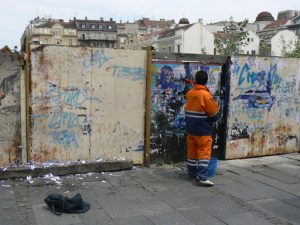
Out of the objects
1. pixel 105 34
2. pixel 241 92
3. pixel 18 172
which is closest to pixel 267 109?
pixel 241 92

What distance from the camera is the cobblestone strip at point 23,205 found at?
4938 mm

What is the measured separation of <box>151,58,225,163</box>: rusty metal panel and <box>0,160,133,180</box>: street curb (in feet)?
2.67

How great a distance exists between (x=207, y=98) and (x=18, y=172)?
127 inches

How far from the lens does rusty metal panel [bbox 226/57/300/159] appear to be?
832 cm

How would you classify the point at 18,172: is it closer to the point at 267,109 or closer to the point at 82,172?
the point at 82,172

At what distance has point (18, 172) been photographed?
6.51m

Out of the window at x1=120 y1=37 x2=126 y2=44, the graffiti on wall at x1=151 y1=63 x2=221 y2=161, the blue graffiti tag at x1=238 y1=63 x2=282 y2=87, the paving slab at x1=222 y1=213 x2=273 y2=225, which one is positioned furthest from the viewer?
the window at x1=120 y1=37 x2=126 y2=44

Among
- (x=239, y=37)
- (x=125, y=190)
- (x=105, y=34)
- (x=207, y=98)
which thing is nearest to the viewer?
(x=125, y=190)

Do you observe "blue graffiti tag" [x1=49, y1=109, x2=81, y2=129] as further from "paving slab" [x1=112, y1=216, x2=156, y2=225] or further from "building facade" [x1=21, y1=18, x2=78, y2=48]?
"building facade" [x1=21, y1=18, x2=78, y2=48]

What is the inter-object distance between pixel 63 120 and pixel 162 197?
7.19 feet

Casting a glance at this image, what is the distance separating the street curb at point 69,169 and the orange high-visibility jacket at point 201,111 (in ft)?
4.57

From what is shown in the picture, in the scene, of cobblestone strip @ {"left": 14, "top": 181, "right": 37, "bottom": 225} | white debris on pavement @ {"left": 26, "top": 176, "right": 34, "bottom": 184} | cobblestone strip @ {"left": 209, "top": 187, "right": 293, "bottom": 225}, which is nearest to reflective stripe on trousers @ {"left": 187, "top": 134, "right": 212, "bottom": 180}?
cobblestone strip @ {"left": 209, "top": 187, "right": 293, "bottom": 225}

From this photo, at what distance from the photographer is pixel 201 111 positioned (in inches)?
263

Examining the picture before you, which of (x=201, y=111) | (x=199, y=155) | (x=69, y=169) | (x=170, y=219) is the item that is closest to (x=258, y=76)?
(x=201, y=111)
